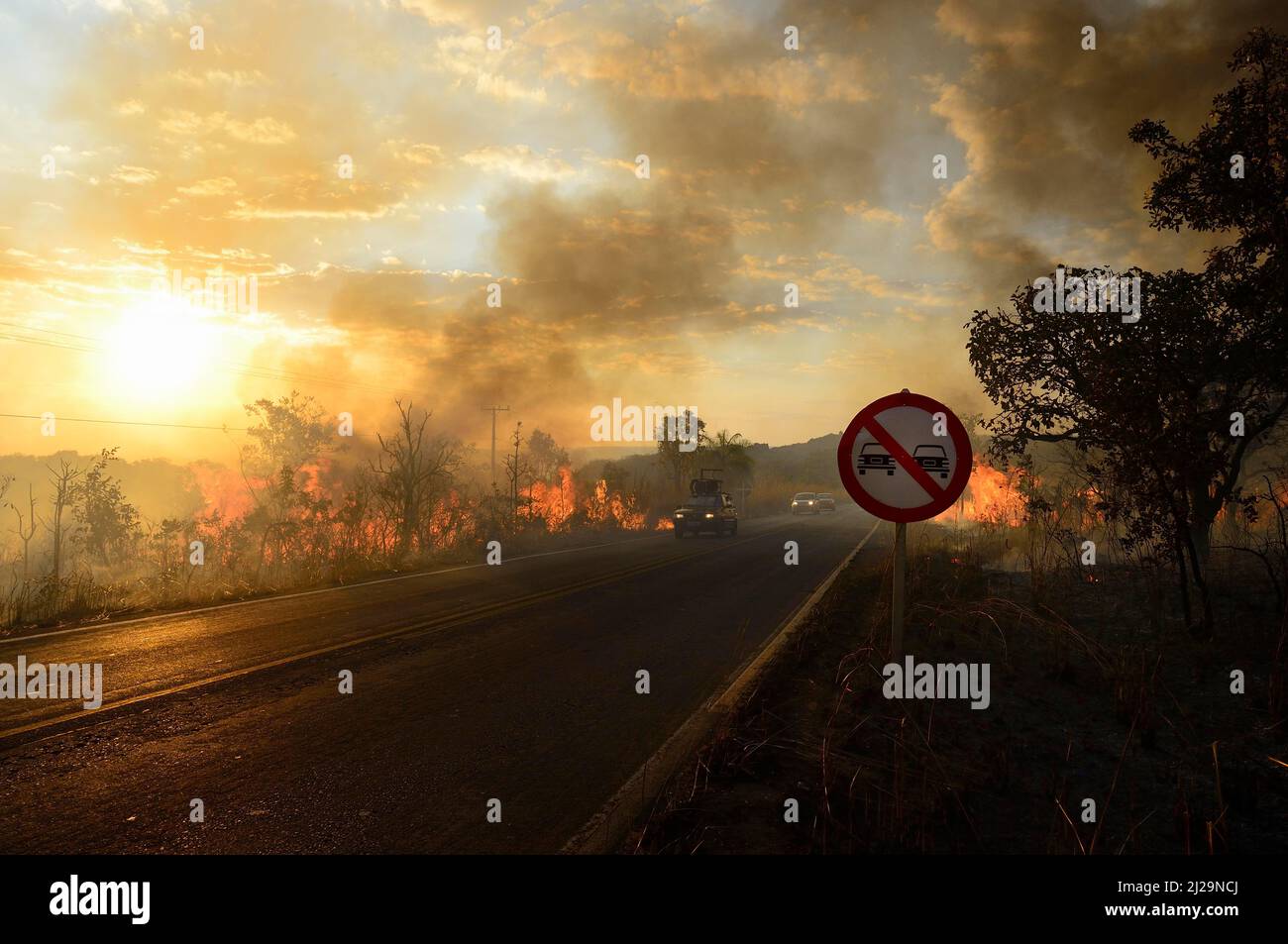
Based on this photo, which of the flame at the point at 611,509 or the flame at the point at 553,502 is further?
the flame at the point at 611,509

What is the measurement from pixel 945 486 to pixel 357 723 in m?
→ 4.46

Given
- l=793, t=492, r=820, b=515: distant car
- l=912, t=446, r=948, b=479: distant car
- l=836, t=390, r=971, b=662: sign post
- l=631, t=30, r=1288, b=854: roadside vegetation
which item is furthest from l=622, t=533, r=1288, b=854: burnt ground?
l=793, t=492, r=820, b=515: distant car

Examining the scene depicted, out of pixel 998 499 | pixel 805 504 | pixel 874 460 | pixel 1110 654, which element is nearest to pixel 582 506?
pixel 998 499

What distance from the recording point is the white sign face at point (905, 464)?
179 inches

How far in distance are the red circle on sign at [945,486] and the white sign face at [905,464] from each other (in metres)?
0.02

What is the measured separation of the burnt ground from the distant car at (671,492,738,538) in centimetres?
2007

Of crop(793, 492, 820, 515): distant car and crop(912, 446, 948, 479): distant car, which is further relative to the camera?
crop(793, 492, 820, 515): distant car

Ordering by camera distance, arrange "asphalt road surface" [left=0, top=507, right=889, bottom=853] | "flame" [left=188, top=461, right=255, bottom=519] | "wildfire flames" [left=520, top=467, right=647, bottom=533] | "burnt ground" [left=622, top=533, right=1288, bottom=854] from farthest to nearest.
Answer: "flame" [left=188, top=461, right=255, bottom=519] → "wildfire flames" [left=520, top=467, right=647, bottom=533] → "asphalt road surface" [left=0, top=507, right=889, bottom=853] → "burnt ground" [left=622, top=533, right=1288, bottom=854]

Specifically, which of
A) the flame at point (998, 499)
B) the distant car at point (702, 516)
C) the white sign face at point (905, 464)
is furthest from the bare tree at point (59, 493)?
the flame at point (998, 499)

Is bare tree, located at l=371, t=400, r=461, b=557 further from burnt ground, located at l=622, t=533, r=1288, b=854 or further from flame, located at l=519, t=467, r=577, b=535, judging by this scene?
burnt ground, located at l=622, t=533, r=1288, b=854

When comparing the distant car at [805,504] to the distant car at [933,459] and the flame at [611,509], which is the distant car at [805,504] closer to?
the flame at [611,509]

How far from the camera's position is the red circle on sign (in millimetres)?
4531
